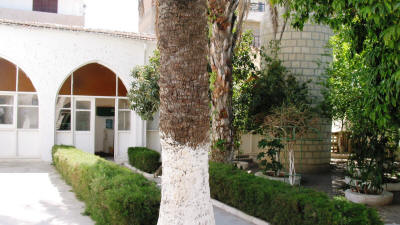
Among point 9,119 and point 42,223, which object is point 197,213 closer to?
point 42,223

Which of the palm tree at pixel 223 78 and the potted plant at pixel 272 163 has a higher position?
the palm tree at pixel 223 78

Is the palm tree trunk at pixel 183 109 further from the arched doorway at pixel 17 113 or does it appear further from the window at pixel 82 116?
the arched doorway at pixel 17 113

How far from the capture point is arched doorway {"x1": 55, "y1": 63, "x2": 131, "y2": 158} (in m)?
15.1

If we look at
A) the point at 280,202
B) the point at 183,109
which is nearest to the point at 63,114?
the point at 280,202

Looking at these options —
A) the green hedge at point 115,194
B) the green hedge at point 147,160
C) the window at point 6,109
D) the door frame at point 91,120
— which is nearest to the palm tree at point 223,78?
the green hedge at point 115,194

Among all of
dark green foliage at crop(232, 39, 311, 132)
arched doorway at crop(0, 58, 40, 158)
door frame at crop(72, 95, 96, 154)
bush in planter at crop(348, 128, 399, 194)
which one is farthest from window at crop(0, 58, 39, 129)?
bush in planter at crop(348, 128, 399, 194)

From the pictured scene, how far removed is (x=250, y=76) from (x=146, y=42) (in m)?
5.04

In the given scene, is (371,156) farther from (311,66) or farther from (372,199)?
(311,66)

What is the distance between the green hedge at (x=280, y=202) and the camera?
18.7ft

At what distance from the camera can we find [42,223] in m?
7.12

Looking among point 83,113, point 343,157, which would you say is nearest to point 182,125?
point 83,113

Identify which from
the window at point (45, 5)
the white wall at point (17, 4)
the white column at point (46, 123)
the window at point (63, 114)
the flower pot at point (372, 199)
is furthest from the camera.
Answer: the window at point (45, 5)

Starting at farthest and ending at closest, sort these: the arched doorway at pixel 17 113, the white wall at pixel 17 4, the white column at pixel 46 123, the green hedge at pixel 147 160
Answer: the white wall at pixel 17 4
the white column at pixel 46 123
the arched doorway at pixel 17 113
the green hedge at pixel 147 160

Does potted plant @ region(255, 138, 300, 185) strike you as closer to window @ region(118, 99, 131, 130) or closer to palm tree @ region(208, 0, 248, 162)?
palm tree @ region(208, 0, 248, 162)
